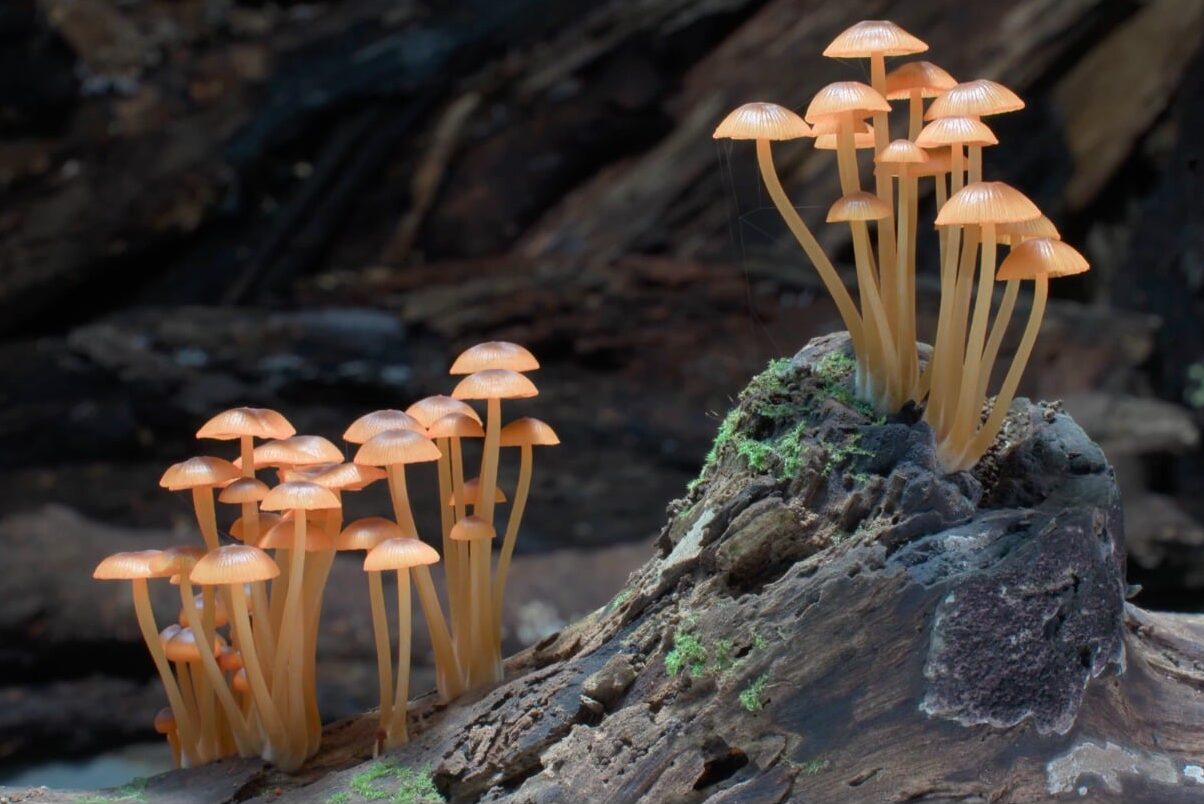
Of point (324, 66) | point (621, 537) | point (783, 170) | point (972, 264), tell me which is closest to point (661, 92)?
point (783, 170)

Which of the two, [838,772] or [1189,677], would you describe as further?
[1189,677]

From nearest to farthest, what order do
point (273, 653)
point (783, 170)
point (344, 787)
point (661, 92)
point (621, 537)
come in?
point (344, 787) → point (273, 653) → point (621, 537) → point (783, 170) → point (661, 92)

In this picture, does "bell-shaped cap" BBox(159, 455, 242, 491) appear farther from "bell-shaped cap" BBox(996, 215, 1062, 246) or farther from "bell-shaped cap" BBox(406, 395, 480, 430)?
"bell-shaped cap" BBox(996, 215, 1062, 246)

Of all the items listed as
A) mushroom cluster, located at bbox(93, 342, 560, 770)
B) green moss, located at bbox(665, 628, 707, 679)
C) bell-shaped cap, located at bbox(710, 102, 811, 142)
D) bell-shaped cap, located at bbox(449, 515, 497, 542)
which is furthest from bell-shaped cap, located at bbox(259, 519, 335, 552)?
bell-shaped cap, located at bbox(710, 102, 811, 142)

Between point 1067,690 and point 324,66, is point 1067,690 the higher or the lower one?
the lower one

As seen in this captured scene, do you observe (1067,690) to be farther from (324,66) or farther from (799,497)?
(324,66)

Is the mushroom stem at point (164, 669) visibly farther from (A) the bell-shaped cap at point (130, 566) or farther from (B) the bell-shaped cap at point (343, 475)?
(B) the bell-shaped cap at point (343, 475)
